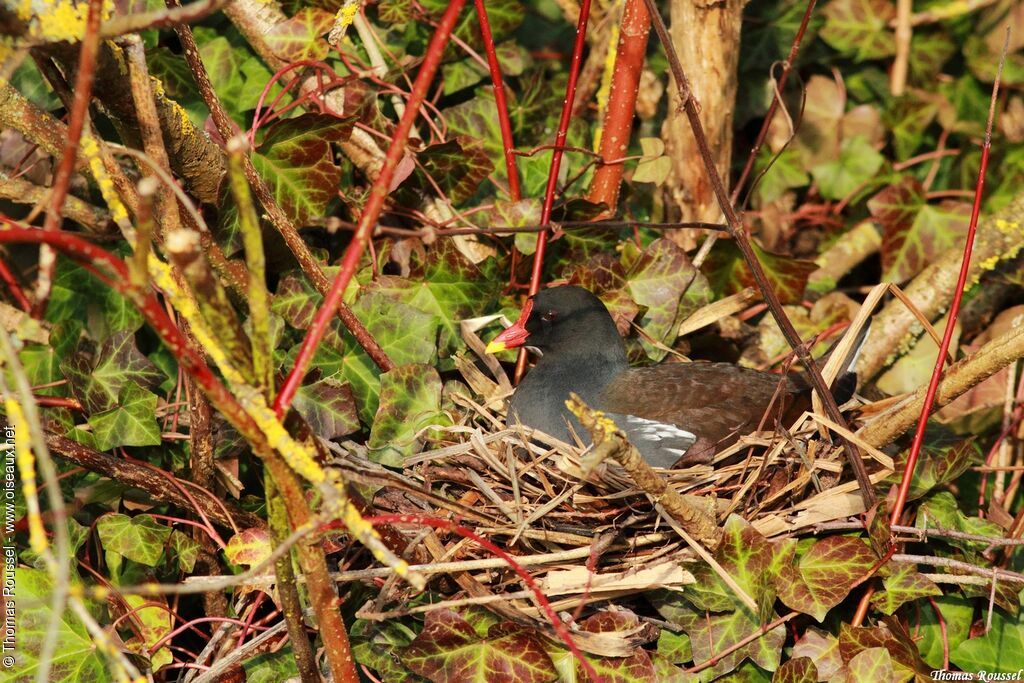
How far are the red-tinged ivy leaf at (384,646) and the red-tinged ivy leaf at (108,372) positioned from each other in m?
0.95

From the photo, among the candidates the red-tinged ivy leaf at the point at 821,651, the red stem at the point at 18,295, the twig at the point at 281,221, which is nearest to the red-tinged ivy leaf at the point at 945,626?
the red-tinged ivy leaf at the point at 821,651

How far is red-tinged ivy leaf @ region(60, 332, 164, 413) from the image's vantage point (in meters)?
2.95

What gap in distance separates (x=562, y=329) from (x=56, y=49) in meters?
1.79

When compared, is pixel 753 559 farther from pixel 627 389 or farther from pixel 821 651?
pixel 627 389

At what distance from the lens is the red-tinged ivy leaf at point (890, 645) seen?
276cm

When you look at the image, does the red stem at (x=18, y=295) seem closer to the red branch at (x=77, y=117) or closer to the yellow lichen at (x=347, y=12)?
the yellow lichen at (x=347, y=12)

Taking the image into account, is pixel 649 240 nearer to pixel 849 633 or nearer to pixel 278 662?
pixel 849 633

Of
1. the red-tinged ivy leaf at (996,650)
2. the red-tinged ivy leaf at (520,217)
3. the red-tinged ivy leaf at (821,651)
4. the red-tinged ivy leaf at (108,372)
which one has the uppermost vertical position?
the red-tinged ivy leaf at (520,217)

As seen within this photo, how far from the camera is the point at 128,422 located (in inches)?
114

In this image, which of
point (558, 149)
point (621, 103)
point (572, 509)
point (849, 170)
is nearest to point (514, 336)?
point (558, 149)

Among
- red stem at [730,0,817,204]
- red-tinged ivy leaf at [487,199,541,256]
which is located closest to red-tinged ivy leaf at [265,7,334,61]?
red-tinged ivy leaf at [487,199,541,256]

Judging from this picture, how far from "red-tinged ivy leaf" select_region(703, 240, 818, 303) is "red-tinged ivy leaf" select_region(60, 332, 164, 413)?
6.46ft

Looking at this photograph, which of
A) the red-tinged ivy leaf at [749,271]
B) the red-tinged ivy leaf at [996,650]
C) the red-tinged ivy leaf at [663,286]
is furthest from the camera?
the red-tinged ivy leaf at [749,271]

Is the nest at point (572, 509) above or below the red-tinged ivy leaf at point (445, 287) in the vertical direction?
below
